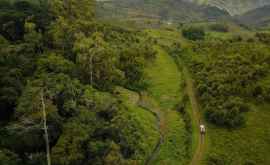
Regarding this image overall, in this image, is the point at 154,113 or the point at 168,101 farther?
the point at 168,101

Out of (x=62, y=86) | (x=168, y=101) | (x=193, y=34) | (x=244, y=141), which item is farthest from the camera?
(x=193, y=34)

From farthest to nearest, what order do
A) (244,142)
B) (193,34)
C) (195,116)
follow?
(193,34), (195,116), (244,142)

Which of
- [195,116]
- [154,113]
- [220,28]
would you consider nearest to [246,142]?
[195,116]

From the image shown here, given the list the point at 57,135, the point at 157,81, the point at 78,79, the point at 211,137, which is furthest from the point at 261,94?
the point at 57,135

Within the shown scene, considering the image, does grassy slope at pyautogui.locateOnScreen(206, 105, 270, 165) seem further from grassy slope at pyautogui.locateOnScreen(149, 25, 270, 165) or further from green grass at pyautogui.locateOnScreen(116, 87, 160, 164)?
green grass at pyautogui.locateOnScreen(116, 87, 160, 164)

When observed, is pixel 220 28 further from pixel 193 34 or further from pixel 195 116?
pixel 195 116

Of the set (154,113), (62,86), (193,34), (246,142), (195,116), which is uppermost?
(193,34)

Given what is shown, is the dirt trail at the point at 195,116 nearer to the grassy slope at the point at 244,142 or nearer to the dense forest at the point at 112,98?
the dense forest at the point at 112,98

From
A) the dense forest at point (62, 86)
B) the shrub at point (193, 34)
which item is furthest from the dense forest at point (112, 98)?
the shrub at point (193, 34)
